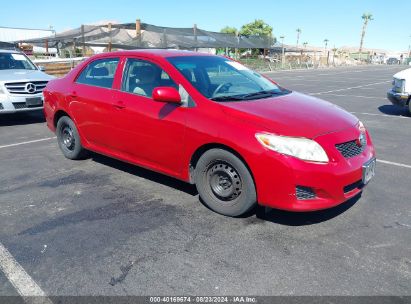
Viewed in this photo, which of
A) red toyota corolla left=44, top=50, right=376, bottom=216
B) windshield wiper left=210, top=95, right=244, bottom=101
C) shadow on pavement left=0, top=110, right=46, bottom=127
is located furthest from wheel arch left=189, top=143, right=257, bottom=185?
shadow on pavement left=0, top=110, right=46, bottom=127

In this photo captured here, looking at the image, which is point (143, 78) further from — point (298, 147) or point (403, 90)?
point (403, 90)

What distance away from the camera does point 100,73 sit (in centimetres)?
478

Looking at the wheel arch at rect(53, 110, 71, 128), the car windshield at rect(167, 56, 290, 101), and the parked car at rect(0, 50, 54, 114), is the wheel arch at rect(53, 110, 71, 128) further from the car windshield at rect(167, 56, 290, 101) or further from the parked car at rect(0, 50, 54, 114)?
the parked car at rect(0, 50, 54, 114)

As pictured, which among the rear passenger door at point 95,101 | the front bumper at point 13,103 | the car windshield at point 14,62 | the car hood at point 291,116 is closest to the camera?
the car hood at point 291,116

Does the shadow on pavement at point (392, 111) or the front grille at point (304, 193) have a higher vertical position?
the front grille at point (304, 193)

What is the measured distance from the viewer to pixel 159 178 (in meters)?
4.68

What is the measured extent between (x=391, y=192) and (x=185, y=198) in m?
2.43

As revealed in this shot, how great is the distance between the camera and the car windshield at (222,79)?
3.88m

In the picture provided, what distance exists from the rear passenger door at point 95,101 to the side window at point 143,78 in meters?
0.25

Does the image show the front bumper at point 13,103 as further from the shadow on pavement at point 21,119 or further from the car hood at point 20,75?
the shadow on pavement at point 21,119

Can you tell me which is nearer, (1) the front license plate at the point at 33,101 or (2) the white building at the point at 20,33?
(1) the front license plate at the point at 33,101

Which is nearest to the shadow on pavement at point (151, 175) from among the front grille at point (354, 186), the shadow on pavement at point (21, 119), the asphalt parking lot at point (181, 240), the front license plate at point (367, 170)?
the asphalt parking lot at point (181, 240)

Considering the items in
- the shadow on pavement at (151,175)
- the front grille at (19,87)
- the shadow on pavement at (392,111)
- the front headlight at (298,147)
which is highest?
the front headlight at (298,147)

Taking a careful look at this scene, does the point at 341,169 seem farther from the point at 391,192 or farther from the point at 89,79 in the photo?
the point at 89,79
